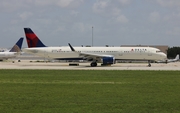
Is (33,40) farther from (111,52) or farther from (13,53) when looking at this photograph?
(13,53)

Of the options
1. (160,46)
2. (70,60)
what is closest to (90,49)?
(70,60)

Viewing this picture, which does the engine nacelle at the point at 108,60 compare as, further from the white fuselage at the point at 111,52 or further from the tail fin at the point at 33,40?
the tail fin at the point at 33,40

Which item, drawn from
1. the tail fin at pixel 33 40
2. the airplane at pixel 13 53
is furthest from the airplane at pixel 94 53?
the airplane at pixel 13 53

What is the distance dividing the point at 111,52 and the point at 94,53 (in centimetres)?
283

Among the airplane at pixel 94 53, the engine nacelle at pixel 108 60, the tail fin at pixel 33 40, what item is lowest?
the engine nacelle at pixel 108 60

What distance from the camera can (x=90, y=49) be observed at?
5306 cm

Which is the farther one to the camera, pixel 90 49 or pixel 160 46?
pixel 160 46

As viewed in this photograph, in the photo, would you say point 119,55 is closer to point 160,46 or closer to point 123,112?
point 123,112

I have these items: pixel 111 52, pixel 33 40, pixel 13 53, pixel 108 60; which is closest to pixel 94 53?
pixel 111 52

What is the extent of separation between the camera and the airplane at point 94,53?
164 ft

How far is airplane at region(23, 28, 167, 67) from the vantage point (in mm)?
49875

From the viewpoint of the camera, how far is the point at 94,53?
52.4 m

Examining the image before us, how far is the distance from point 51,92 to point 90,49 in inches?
1457

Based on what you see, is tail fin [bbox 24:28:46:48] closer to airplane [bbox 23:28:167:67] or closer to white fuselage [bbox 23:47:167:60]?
airplane [bbox 23:28:167:67]
